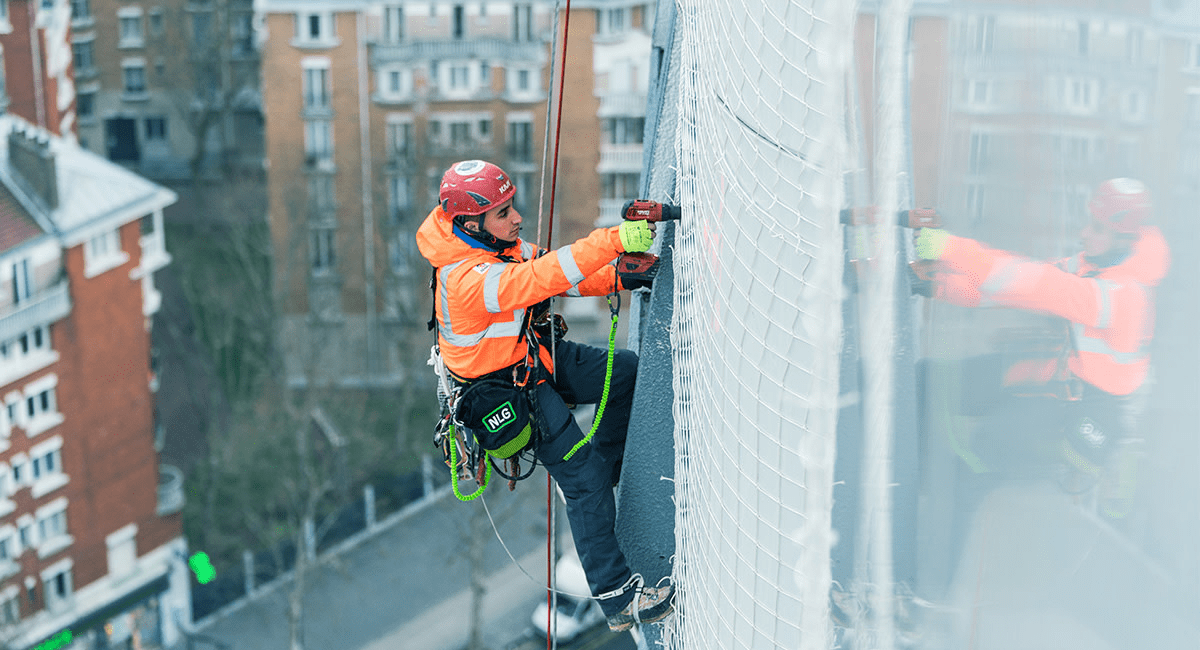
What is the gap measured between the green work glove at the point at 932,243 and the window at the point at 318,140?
31.6m

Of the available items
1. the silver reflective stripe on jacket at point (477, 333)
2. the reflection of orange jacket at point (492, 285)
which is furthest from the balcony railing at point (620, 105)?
the silver reflective stripe on jacket at point (477, 333)

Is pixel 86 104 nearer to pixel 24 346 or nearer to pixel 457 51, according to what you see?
pixel 457 51

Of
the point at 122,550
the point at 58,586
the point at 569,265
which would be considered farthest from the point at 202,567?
the point at 569,265

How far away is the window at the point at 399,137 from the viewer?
104ft

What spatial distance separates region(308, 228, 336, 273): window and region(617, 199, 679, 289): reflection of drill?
29106 millimetres

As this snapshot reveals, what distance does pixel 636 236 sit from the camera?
4.27m

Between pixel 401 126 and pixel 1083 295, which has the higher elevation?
pixel 1083 295

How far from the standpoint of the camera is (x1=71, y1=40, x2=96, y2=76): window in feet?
128

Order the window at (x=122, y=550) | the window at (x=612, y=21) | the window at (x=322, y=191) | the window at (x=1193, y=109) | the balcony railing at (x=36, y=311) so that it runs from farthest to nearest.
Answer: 1. the window at (x=322, y=191)
2. the window at (x=612, y=21)
3. the window at (x=122, y=550)
4. the balcony railing at (x=36, y=311)
5. the window at (x=1193, y=109)

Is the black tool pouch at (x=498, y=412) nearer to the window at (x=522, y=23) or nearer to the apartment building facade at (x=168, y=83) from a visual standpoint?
the window at (x=522, y=23)

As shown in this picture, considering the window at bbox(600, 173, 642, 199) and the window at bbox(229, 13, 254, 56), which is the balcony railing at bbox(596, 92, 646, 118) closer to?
the window at bbox(600, 173, 642, 199)

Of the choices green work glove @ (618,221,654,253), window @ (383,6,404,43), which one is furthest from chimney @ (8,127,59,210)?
green work glove @ (618,221,654,253)

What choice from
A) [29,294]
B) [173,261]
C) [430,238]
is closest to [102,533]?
[29,294]

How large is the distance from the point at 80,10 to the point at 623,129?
59.4 feet
